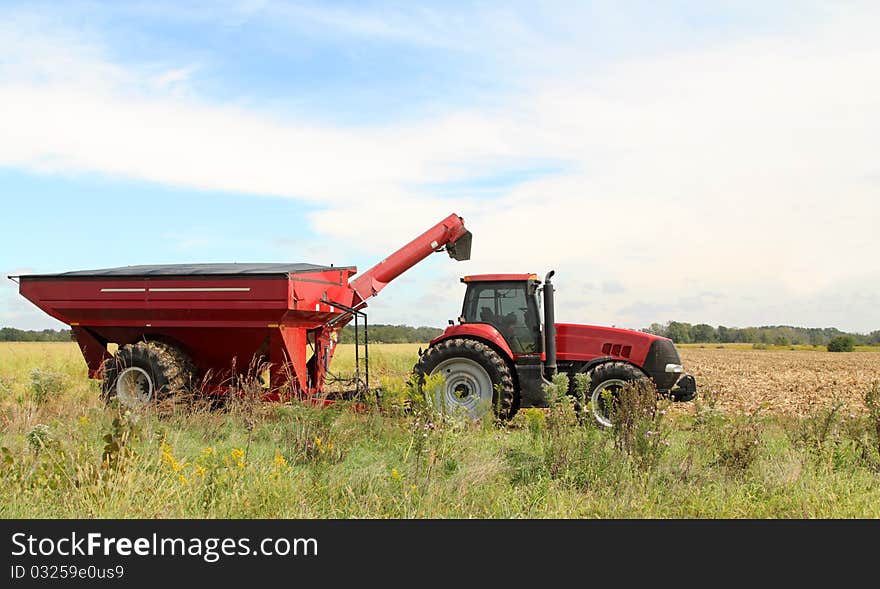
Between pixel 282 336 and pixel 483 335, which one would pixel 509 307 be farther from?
pixel 282 336

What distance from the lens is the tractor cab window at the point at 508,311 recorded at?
1004cm

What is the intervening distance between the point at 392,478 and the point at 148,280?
6.18 metres

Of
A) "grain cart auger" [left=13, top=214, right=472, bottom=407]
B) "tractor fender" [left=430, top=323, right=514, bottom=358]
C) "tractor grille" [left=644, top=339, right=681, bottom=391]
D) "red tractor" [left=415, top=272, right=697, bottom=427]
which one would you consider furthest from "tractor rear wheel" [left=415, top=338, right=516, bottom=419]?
"tractor grille" [left=644, top=339, right=681, bottom=391]

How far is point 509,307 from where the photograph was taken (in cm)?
1013

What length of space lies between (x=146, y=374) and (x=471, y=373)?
181 inches

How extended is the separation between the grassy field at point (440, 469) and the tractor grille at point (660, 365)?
2311 millimetres

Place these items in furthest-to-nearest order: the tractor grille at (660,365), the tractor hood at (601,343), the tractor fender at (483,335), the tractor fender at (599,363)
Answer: the tractor hood at (601,343) < the tractor grille at (660,365) < the tractor fender at (483,335) < the tractor fender at (599,363)

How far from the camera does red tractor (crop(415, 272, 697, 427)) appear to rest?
31.6 ft

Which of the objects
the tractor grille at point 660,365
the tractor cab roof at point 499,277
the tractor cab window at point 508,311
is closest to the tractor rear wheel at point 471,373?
the tractor cab window at point 508,311

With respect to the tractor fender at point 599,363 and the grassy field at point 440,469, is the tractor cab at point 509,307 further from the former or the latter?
the grassy field at point 440,469

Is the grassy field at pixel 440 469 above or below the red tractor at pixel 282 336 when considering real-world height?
below

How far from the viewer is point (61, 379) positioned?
39.3ft

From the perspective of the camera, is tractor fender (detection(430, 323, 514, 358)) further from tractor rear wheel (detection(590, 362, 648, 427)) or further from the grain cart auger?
the grain cart auger
